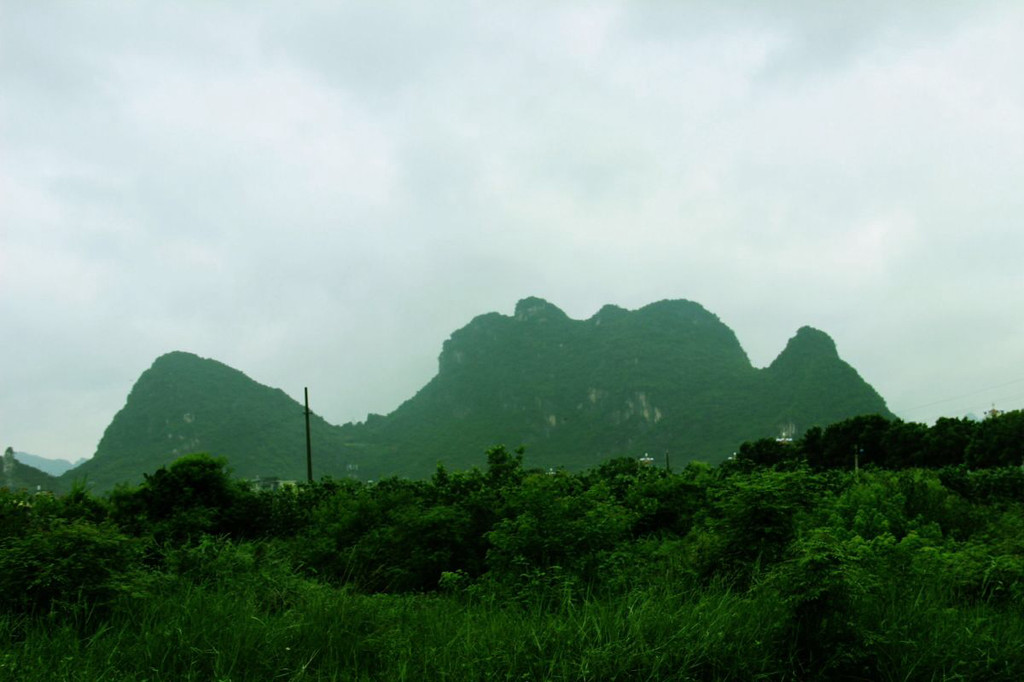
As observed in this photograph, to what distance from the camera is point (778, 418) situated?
10400 cm

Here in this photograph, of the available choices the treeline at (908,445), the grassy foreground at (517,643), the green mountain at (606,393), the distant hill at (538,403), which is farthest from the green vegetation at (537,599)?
the green mountain at (606,393)

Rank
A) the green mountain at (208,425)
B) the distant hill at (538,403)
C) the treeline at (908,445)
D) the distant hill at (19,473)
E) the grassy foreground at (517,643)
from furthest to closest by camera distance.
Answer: the distant hill at (538,403), the green mountain at (208,425), the distant hill at (19,473), the treeline at (908,445), the grassy foreground at (517,643)

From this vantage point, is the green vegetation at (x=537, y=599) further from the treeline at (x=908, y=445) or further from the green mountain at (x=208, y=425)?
the green mountain at (x=208, y=425)

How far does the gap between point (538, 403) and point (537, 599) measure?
439 ft

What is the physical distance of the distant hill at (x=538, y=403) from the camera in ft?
328

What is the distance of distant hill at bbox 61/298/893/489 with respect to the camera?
99.9m

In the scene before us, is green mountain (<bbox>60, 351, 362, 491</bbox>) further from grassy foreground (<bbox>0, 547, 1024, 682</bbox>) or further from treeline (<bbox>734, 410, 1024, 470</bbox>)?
grassy foreground (<bbox>0, 547, 1024, 682</bbox>)

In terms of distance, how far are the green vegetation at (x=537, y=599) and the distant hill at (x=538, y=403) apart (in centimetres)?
7982

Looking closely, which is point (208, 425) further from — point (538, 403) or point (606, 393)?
point (606, 393)

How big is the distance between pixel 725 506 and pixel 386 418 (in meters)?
139

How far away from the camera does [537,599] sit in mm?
4707


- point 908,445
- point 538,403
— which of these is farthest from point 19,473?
point 538,403

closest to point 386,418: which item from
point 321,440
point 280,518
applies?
point 321,440

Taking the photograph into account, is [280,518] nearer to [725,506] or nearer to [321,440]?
[725,506]
